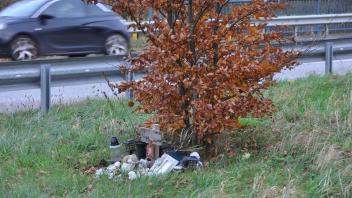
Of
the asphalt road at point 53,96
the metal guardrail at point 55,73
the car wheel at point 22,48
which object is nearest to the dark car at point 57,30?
the car wheel at point 22,48

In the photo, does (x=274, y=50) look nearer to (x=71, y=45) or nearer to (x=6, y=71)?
(x=6, y=71)

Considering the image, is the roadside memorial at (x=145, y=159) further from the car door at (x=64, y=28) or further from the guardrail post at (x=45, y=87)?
the car door at (x=64, y=28)

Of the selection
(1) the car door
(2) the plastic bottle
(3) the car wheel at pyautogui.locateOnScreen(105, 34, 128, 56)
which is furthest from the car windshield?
(2) the plastic bottle

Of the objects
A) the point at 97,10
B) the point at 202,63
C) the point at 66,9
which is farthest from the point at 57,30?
the point at 202,63

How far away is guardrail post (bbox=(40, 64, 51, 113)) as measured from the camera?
8953 mm

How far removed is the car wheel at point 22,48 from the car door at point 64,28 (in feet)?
0.98

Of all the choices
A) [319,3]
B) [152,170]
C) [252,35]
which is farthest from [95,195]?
[319,3]

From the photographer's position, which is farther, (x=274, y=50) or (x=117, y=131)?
(x=117, y=131)

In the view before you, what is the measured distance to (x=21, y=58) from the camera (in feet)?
46.0

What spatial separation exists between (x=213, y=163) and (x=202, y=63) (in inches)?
36.4

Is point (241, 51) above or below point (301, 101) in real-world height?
above

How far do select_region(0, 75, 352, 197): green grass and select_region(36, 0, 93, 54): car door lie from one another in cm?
608

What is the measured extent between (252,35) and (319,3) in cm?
1964

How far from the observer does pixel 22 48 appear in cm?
1409
